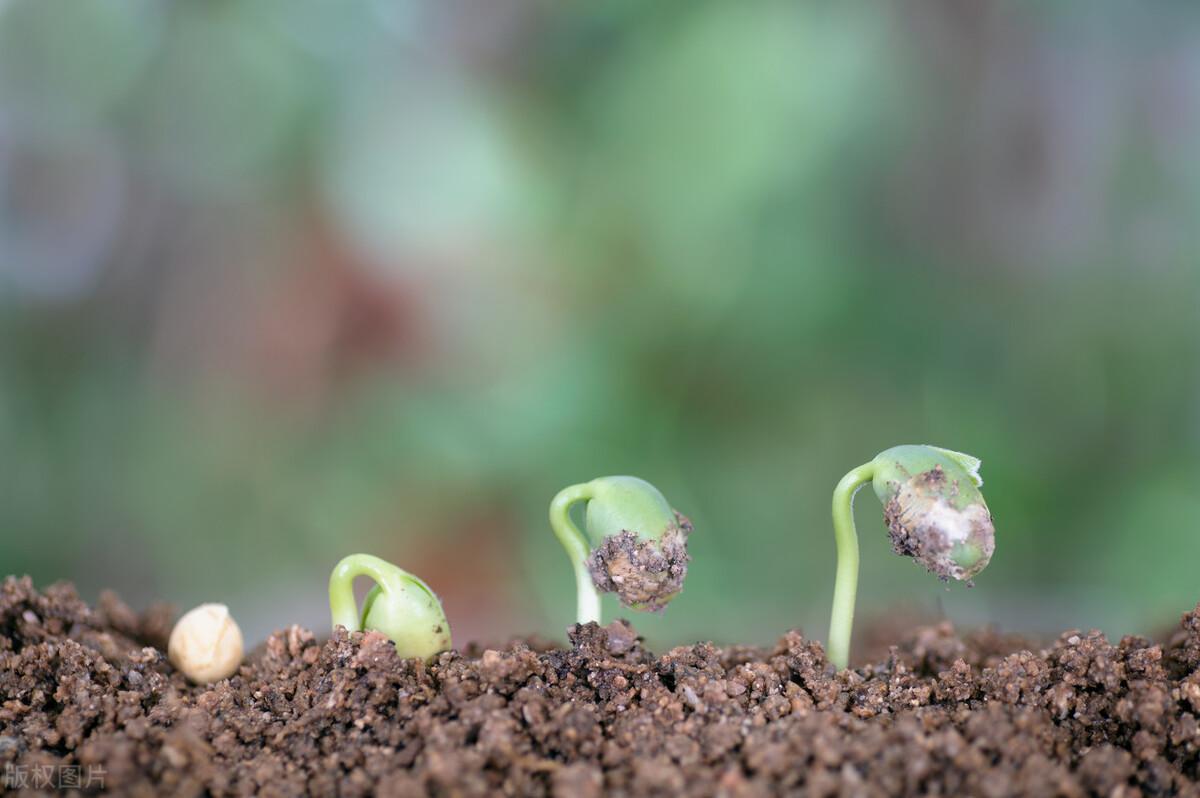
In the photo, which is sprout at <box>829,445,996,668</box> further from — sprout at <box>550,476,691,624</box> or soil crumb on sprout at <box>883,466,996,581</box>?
sprout at <box>550,476,691,624</box>

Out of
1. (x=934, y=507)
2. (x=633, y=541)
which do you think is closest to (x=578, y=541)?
(x=633, y=541)

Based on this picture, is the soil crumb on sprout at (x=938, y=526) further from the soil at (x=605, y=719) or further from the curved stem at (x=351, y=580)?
the curved stem at (x=351, y=580)

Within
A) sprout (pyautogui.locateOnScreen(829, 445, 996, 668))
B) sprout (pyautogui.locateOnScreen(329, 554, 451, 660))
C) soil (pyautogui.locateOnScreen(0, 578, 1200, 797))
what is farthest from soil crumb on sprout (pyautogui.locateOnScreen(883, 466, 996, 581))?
sprout (pyautogui.locateOnScreen(329, 554, 451, 660))

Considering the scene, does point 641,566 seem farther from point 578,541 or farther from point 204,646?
point 204,646

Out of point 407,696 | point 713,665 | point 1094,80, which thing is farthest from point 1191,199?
point 407,696

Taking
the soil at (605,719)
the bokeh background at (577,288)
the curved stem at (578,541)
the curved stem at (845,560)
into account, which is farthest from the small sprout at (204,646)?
the bokeh background at (577,288)

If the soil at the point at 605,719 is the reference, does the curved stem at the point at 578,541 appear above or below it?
above

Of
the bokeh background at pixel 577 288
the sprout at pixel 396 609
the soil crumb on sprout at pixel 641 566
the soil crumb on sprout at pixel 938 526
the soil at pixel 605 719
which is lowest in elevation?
the soil at pixel 605 719
